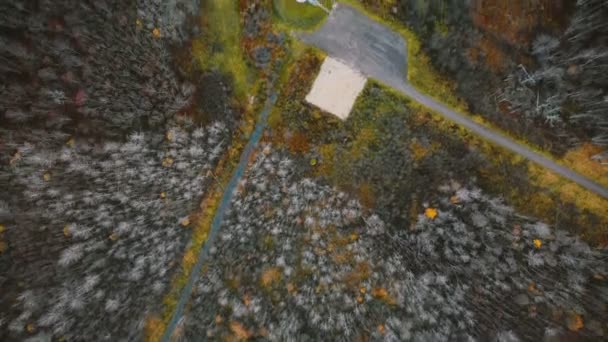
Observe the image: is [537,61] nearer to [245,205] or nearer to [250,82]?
[250,82]

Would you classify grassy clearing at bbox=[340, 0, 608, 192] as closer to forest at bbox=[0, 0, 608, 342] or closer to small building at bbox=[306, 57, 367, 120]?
forest at bbox=[0, 0, 608, 342]

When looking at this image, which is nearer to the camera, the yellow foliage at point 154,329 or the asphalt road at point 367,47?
the yellow foliage at point 154,329

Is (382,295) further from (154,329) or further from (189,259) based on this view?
(154,329)

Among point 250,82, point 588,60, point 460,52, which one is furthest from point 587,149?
point 250,82

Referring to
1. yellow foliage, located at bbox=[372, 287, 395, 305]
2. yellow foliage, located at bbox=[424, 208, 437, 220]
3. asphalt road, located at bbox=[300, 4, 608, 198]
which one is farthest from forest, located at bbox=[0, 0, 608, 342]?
asphalt road, located at bbox=[300, 4, 608, 198]

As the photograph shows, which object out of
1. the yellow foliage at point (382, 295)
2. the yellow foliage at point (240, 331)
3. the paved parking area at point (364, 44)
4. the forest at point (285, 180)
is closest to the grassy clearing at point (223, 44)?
the forest at point (285, 180)

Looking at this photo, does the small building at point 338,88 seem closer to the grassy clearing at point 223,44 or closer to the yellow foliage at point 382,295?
the grassy clearing at point 223,44
